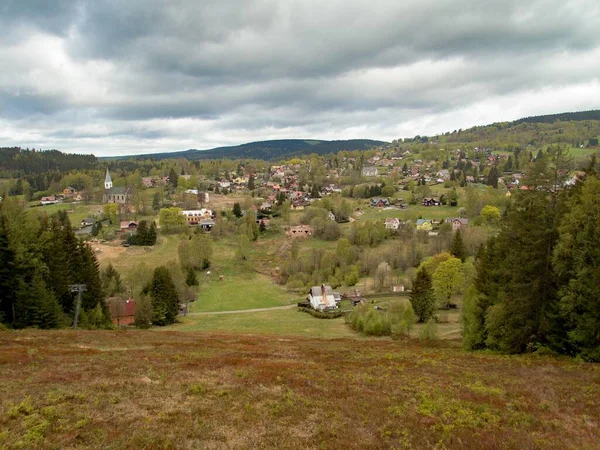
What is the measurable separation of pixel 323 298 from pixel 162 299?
26.4 m

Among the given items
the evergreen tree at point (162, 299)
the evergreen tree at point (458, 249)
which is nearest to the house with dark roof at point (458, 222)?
the evergreen tree at point (458, 249)

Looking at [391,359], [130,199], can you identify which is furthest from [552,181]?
[130,199]

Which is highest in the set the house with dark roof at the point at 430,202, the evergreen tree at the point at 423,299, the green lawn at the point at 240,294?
the house with dark roof at the point at 430,202

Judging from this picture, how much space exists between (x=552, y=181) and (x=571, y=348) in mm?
10373

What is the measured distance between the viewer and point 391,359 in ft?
78.5

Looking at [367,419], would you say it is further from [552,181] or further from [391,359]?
[552,181]

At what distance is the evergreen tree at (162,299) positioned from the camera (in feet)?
176

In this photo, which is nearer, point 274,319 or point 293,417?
point 293,417

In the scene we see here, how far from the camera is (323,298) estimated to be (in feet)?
221

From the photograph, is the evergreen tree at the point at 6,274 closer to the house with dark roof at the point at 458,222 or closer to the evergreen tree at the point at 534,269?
the evergreen tree at the point at 534,269

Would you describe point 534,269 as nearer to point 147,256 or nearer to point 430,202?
point 147,256

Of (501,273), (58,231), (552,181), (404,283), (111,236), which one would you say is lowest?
(404,283)

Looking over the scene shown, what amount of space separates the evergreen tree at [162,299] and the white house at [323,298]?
22.7m

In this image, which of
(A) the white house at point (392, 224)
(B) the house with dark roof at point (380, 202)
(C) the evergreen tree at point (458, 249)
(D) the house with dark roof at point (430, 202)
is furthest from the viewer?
(B) the house with dark roof at point (380, 202)
